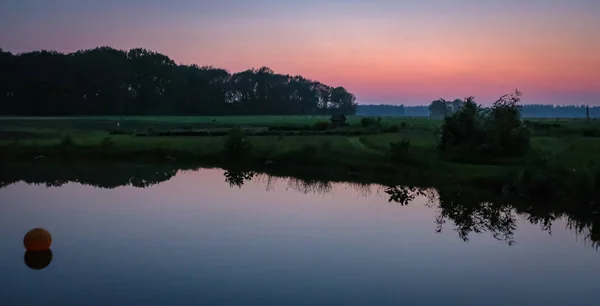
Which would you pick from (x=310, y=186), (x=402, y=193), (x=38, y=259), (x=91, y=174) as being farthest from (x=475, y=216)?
(x=91, y=174)

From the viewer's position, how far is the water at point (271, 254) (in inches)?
498

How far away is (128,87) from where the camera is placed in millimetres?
110688

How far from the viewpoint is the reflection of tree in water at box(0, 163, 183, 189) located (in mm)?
30258

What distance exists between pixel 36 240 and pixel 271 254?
638cm

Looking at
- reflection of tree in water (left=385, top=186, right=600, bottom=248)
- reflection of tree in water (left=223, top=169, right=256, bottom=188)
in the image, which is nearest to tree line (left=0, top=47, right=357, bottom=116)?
reflection of tree in water (left=223, top=169, right=256, bottom=188)

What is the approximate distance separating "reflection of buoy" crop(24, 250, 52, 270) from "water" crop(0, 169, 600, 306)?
21cm

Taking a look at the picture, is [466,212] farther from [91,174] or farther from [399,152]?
[91,174]

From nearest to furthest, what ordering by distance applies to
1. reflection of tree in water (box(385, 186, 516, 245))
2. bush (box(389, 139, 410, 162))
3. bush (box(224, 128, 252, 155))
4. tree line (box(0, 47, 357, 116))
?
reflection of tree in water (box(385, 186, 516, 245)), bush (box(389, 139, 410, 162)), bush (box(224, 128, 252, 155)), tree line (box(0, 47, 357, 116))

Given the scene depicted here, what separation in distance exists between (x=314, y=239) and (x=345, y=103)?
6426 inches

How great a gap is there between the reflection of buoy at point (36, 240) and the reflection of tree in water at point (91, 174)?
1353 centimetres

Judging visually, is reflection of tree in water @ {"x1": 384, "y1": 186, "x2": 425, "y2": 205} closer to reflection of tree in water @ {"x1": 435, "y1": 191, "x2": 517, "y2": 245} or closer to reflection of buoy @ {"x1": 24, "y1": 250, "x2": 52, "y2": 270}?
reflection of tree in water @ {"x1": 435, "y1": 191, "x2": 517, "y2": 245}

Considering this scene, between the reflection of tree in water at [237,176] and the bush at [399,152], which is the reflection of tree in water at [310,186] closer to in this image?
the reflection of tree in water at [237,176]

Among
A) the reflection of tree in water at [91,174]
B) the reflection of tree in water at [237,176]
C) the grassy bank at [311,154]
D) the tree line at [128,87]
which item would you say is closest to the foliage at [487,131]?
the grassy bank at [311,154]

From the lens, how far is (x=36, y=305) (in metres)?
11.6
